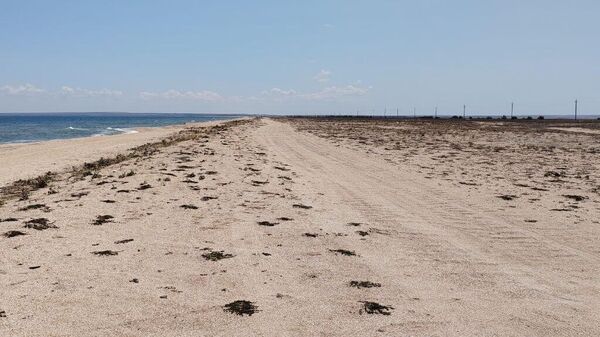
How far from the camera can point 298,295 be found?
4977 millimetres

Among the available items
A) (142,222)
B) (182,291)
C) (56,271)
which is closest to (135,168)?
(142,222)

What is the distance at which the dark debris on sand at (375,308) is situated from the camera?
4.57m

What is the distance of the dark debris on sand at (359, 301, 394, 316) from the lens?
4570mm

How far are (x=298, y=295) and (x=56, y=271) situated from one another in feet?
9.00

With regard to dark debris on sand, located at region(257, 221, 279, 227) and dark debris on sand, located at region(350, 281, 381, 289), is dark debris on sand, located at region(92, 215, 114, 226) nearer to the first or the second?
dark debris on sand, located at region(257, 221, 279, 227)

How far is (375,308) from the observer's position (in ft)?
15.3

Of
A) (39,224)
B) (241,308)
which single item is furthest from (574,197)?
(39,224)

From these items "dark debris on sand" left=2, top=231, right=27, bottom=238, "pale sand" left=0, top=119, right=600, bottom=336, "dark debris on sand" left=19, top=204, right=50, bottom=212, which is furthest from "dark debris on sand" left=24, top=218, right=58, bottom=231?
"dark debris on sand" left=19, top=204, right=50, bottom=212

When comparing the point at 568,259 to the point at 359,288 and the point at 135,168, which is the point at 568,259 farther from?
the point at 135,168

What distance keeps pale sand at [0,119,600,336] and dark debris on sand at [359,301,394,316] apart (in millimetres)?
55

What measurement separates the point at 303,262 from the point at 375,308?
61.4 inches

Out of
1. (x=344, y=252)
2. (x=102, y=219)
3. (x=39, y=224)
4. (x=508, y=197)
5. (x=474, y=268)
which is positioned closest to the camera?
(x=474, y=268)

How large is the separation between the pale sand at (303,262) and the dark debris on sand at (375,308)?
55 mm

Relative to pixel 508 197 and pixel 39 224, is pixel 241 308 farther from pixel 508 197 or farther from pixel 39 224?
pixel 508 197
